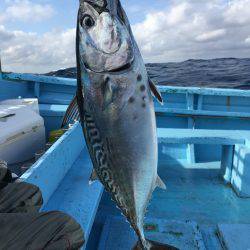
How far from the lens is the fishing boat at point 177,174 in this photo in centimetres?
322

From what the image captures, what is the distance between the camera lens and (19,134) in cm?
403

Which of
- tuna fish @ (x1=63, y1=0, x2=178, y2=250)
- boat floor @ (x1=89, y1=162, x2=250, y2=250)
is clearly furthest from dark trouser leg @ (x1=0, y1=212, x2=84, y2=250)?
boat floor @ (x1=89, y1=162, x2=250, y2=250)

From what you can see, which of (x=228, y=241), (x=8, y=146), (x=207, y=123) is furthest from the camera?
(x=207, y=123)

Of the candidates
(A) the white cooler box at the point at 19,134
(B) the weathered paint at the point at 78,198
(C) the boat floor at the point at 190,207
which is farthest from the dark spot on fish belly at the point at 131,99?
(A) the white cooler box at the point at 19,134

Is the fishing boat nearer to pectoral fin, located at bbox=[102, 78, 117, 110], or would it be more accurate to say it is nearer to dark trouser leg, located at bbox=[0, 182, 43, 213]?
dark trouser leg, located at bbox=[0, 182, 43, 213]

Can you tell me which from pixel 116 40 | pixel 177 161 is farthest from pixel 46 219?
pixel 177 161

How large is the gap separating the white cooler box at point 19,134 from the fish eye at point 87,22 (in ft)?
8.56

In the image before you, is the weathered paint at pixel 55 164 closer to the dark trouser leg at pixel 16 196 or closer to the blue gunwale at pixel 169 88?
the dark trouser leg at pixel 16 196

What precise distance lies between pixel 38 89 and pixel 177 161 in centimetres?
308

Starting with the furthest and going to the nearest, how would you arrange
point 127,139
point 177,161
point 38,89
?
point 38,89
point 177,161
point 127,139

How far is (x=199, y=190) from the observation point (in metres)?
4.84

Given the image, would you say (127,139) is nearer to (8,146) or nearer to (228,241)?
(228,241)

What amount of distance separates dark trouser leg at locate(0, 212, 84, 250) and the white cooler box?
234cm

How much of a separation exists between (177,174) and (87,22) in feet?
13.8
